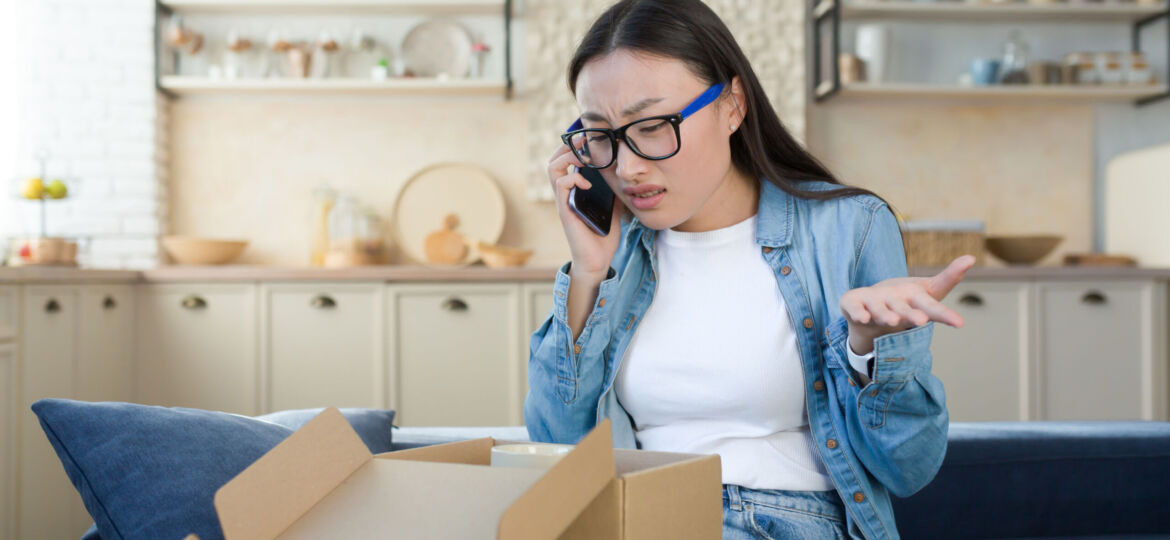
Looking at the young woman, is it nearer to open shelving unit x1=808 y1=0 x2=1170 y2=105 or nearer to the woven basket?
the woven basket

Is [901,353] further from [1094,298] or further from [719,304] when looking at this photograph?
[1094,298]

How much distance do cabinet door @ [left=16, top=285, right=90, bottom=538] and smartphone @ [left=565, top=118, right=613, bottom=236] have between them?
1946 mm

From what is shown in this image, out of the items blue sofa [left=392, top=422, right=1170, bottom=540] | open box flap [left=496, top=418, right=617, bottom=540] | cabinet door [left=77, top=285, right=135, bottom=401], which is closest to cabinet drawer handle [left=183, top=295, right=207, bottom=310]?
cabinet door [left=77, top=285, right=135, bottom=401]

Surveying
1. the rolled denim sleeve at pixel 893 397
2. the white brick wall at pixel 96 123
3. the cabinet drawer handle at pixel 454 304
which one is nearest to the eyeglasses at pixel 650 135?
the rolled denim sleeve at pixel 893 397

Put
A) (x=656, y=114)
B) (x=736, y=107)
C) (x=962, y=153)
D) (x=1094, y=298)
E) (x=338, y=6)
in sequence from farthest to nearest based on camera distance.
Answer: (x=962, y=153), (x=338, y=6), (x=1094, y=298), (x=736, y=107), (x=656, y=114)

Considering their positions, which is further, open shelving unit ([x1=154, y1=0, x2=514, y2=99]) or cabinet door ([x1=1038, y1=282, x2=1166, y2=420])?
open shelving unit ([x1=154, y1=0, x2=514, y2=99])

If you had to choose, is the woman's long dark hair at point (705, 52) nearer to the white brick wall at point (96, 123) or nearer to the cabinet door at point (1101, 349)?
the cabinet door at point (1101, 349)

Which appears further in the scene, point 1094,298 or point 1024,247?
point 1024,247

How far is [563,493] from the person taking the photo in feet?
1.90

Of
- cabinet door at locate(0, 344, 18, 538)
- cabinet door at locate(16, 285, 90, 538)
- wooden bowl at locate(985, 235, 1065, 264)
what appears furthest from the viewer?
wooden bowl at locate(985, 235, 1065, 264)

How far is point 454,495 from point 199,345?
303 centimetres

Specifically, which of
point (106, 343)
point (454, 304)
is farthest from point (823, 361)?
point (106, 343)

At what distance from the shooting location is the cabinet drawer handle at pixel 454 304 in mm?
3348

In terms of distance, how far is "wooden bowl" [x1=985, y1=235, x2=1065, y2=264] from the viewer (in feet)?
12.0
